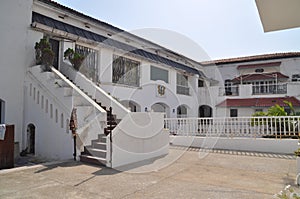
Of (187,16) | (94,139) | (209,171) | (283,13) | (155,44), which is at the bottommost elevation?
(209,171)

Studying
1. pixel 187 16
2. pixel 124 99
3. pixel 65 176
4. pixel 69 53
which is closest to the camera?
pixel 65 176

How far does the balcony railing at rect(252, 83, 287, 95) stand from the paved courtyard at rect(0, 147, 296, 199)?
1691cm

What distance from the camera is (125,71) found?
15859mm

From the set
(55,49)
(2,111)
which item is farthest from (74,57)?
(2,111)

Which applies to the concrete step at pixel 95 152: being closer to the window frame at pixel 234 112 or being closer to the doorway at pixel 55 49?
the doorway at pixel 55 49

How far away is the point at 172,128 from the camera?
14.1 metres

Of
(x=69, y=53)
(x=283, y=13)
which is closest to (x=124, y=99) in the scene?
(x=69, y=53)

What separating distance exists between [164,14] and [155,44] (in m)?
9.85

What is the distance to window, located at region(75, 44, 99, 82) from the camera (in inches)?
510

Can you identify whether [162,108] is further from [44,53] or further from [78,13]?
[44,53]

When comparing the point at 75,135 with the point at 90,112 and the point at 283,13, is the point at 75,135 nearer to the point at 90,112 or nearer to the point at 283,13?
the point at 90,112

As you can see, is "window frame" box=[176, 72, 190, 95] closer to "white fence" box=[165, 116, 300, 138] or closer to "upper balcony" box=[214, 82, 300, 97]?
"upper balcony" box=[214, 82, 300, 97]

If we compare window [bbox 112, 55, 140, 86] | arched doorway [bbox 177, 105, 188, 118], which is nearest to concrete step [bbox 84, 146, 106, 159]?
window [bbox 112, 55, 140, 86]

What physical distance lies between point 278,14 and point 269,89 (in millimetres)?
22438
